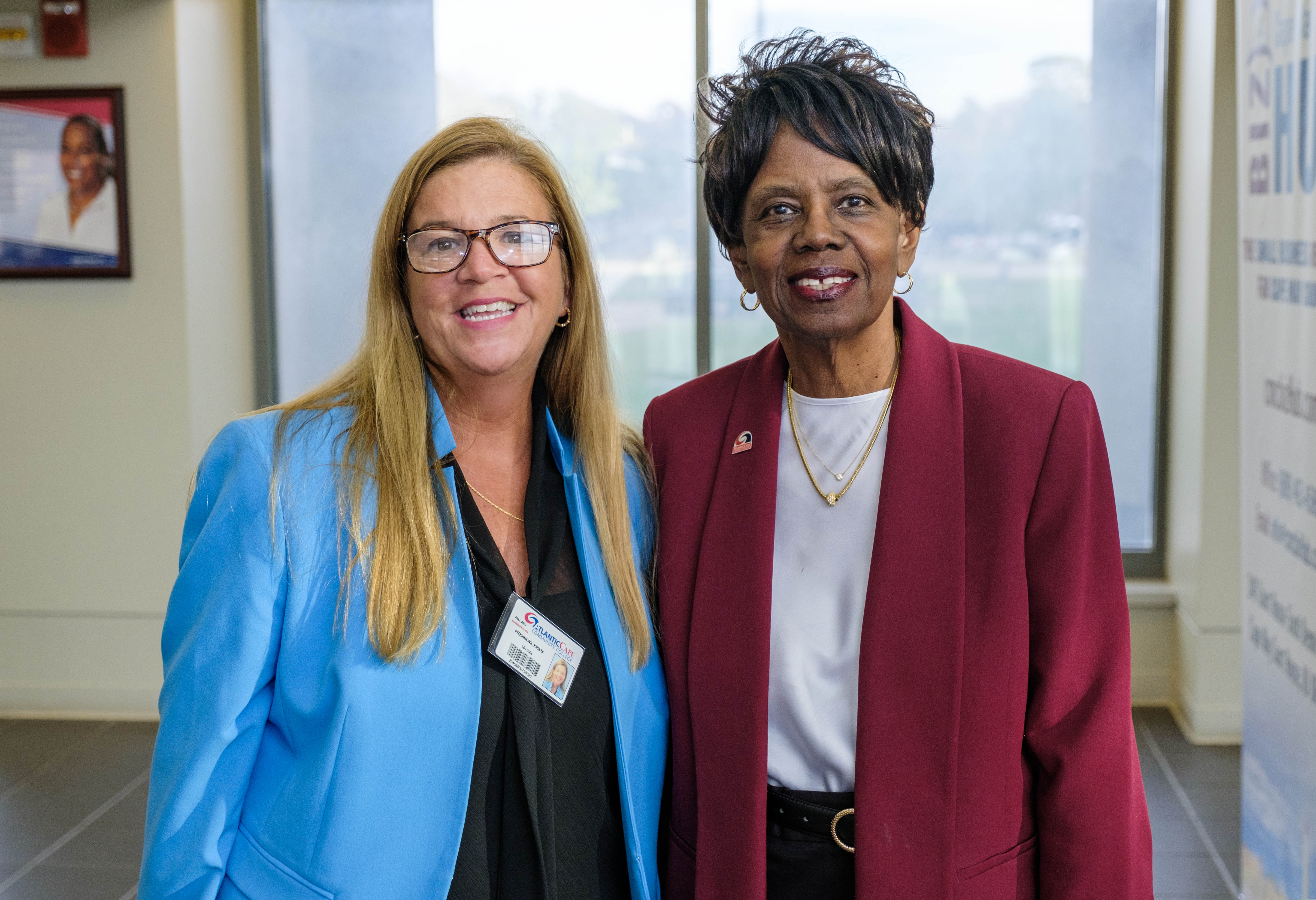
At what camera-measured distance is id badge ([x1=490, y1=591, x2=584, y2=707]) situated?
1.56 m

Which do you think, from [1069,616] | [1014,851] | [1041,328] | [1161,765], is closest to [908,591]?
[1069,616]

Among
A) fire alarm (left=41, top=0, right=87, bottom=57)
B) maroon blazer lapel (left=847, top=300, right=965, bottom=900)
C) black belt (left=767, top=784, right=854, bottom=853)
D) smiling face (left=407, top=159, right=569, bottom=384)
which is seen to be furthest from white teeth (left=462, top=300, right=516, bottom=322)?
fire alarm (left=41, top=0, right=87, bottom=57)

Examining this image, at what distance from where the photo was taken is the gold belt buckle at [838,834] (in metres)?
1.51

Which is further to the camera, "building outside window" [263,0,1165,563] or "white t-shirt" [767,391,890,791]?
"building outside window" [263,0,1165,563]

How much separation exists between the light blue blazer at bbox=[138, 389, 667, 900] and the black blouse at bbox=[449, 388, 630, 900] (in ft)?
0.16

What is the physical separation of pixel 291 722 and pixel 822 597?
75 cm

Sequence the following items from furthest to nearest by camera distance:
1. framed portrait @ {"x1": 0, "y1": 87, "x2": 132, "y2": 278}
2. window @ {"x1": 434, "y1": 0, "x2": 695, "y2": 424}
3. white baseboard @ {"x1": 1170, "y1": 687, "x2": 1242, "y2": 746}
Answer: window @ {"x1": 434, "y1": 0, "x2": 695, "y2": 424} → framed portrait @ {"x1": 0, "y1": 87, "x2": 132, "y2": 278} → white baseboard @ {"x1": 1170, "y1": 687, "x2": 1242, "y2": 746}

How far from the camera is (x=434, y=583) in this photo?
1537 mm

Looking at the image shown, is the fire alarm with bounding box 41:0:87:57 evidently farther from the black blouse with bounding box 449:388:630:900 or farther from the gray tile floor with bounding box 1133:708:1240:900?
the gray tile floor with bounding box 1133:708:1240:900

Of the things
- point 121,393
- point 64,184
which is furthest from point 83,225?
point 121,393

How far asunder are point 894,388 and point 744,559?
0.33m

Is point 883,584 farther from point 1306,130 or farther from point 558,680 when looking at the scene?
point 1306,130

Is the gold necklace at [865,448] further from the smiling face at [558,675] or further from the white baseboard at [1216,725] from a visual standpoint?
the white baseboard at [1216,725]

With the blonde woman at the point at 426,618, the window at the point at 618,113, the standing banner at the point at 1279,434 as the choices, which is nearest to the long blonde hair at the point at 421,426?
the blonde woman at the point at 426,618
